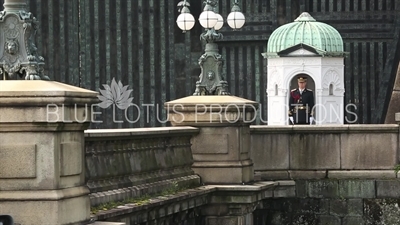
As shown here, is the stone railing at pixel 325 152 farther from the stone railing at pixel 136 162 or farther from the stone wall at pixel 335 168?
the stone railing at pixel 136 162

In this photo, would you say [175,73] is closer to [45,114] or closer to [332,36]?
[332,36]

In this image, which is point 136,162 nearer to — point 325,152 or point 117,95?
point 325,152

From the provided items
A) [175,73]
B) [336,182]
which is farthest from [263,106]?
[336,182]

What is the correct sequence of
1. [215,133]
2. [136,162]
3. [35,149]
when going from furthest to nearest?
[215,133] → [136,162] → [35,149]

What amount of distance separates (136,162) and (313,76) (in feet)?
41.4

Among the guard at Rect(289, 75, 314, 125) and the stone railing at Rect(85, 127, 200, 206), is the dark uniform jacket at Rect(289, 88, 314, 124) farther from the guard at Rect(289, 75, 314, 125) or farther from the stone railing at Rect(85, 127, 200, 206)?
the stone railing at Rect(85, 127, 200, 206)

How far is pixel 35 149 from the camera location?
12.7 m

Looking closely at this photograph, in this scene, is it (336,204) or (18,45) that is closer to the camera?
(18,45)

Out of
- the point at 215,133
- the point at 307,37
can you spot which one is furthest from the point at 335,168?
the point at 307,37

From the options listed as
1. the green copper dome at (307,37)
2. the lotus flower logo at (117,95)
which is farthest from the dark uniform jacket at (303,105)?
the lotus flower logo at (117,95)

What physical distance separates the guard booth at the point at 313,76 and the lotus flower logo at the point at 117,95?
20.4 ft

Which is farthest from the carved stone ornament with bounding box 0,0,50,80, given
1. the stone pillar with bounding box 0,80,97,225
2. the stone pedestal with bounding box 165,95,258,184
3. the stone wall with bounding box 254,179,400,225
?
the stone wall with bounding box 254,179,400,225

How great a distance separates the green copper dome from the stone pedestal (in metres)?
9.91

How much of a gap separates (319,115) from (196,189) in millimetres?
10179
